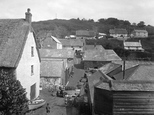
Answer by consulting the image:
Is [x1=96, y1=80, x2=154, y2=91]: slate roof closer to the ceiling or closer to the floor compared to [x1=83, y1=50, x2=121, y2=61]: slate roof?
closer to the floor

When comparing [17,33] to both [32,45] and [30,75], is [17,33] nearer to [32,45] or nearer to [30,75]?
[32,45]

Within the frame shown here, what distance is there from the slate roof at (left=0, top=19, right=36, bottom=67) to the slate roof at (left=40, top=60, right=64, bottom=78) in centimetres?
870

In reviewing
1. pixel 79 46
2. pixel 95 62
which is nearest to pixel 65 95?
pixel 95 62

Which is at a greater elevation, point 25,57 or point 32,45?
point 32,45

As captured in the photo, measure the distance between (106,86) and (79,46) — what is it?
68.3 metres

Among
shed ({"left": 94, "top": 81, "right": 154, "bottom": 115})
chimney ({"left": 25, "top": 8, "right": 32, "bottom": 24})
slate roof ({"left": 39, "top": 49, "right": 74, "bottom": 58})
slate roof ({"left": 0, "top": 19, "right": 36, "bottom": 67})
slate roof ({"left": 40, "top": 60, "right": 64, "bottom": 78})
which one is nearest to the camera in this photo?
shed ({"left": 94, "top": 81, "right": 154, "bottom": 115})

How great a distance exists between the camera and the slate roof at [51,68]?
25542mm

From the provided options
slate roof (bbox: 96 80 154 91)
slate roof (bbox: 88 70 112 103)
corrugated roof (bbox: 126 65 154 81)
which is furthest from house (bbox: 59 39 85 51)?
slate roof (bbox: 96 80 154 91)

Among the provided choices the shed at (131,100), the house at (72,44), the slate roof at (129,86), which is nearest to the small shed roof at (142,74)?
the slate roof at (129,86)

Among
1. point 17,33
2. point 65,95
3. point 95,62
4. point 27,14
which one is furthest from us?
point 95,62

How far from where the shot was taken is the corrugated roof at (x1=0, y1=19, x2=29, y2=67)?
16672 millimetres

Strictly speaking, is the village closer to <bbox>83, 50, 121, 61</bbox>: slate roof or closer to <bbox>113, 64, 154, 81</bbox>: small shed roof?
<bbox>113, 64, 154, 81</bbox>: small shed roof

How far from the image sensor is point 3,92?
491 inches

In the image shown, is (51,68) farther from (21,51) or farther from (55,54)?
(55,54)
